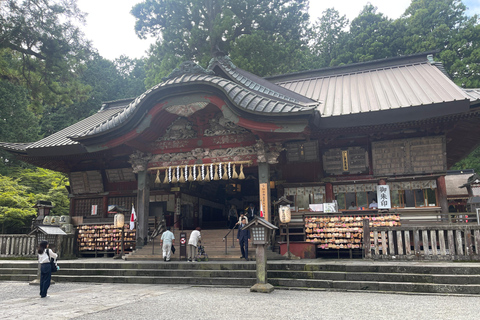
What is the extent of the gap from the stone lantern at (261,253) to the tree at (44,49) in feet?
63.8

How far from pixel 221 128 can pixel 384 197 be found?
6.82 meters

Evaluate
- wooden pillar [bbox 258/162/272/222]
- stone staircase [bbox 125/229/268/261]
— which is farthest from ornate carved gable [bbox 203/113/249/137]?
stone staircase [bbox 125/229/268/261]

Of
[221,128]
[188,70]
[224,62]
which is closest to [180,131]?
[221,128]

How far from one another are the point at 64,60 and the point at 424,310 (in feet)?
78.4

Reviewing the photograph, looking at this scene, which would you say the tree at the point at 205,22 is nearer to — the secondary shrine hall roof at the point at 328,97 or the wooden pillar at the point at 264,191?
the secondary shrine hall roof at the point at 328,97

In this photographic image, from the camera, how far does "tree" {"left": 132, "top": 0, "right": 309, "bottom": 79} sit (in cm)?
3003

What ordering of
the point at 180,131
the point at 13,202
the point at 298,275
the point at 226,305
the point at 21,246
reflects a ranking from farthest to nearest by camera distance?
the point at 13,202
the point at 21,246
the point at 180,131
the point at 298,275
the point at 226,305

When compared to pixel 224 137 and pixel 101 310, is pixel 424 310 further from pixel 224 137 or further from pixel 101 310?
pixel 224 137

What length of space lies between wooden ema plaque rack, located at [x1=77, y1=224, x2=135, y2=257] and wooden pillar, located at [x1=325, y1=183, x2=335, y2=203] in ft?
28.6

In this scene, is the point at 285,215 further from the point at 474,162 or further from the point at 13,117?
the point at 13,117

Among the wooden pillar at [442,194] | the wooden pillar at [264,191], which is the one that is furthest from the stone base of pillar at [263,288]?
the wooden pillar at [442,194]

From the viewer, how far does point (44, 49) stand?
22.4 m

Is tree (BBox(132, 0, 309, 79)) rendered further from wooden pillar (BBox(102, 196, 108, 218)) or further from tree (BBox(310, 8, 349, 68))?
wooden pillar (BBox(102, 196, 108, 218))

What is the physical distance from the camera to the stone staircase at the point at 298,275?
826 centimetres
